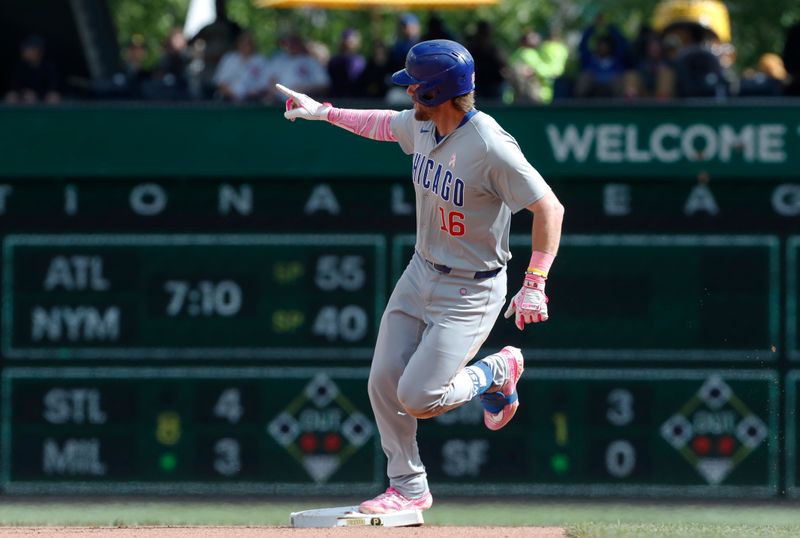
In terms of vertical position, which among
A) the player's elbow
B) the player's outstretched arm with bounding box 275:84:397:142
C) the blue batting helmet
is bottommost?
the player's elbow

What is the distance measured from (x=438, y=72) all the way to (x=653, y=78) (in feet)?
16.6

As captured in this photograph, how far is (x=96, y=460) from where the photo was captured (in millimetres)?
11641

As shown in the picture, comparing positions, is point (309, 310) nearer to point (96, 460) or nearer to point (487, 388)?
point (96, 460)

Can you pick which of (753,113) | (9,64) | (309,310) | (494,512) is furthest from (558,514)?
(9,64)

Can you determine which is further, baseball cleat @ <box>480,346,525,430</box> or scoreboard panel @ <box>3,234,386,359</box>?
scoreboard panel @ <box>3,234,386,359</box>

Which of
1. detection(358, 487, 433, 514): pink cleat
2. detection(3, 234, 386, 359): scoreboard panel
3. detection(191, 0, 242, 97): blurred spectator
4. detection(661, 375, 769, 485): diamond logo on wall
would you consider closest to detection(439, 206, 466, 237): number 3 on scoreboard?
detection(358, 487, 433, 514): pink cleat

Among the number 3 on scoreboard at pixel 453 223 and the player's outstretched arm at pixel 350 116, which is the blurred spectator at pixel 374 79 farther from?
the number 3 on scoreboard at pixel 453 223

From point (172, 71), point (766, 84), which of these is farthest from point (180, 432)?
point (766, 84)

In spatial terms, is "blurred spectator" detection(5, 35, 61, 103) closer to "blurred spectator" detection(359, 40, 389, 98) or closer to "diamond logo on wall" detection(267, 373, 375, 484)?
"blurred spectator" detection(359, 40, 389, 98)

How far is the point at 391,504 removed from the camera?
8383 mm

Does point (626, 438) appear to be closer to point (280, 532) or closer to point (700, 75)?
point (700, 75)

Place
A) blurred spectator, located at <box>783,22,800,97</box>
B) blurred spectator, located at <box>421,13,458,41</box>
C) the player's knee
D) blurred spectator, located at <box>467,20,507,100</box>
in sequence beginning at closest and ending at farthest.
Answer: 1. the player's knee
2. blurred spectator, located at <box>783,22,800,97</box>
3. blurred spectator, located at <box>467,20,507,100</box>
4. blurred spectator, located at <box>421,13,458,41</box>

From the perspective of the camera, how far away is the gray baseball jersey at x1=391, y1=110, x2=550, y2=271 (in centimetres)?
769

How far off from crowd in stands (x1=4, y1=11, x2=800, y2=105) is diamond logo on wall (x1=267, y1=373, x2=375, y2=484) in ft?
7.08
